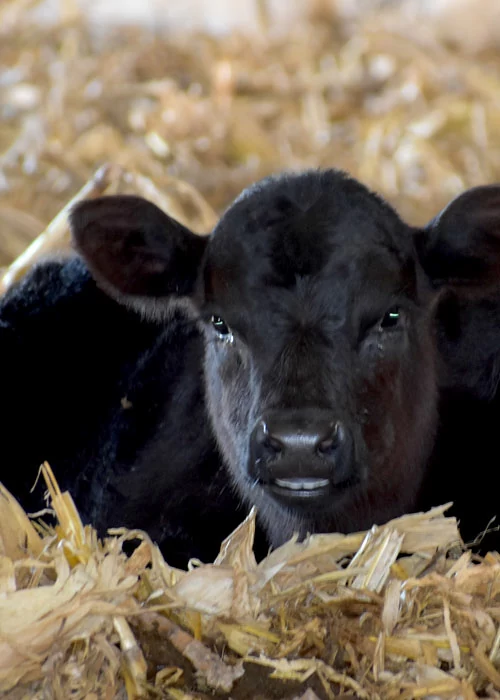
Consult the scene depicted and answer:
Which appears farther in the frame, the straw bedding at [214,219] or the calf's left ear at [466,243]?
the calf's left ear at [466,243]

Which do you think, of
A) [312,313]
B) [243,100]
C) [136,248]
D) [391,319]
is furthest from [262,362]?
[243,100]

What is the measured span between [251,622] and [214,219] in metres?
4.43

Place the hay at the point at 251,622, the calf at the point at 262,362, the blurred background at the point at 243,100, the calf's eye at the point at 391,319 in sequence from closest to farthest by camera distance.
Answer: the hay at the point at 251,622 < the calf at the point at 262,362 < the calf's eye at the point at 391,319 < the blurred background at the point at 243,100

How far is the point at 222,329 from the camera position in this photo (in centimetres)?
430

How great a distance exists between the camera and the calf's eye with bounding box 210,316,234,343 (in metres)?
4.25

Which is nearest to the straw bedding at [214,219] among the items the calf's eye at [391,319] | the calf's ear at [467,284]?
the calf's eye at [391,319]

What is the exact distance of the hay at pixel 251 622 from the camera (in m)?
3.17

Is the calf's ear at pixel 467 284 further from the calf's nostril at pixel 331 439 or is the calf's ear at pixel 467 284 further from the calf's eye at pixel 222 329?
the calf's nostril at pixel 331 439

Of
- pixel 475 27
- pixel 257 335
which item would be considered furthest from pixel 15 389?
pixel 475 27

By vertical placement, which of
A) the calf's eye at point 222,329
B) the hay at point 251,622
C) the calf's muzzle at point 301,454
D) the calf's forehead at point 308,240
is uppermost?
the calf's forehead at point 308,240

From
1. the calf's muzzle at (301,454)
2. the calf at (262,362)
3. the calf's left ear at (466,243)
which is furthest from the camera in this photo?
the calf's left ear at (466,243)

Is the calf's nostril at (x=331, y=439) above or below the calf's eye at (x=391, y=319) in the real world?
below

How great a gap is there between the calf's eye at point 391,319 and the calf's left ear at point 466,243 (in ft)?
1.05

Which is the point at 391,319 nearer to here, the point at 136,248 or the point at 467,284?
the point at 467,284
